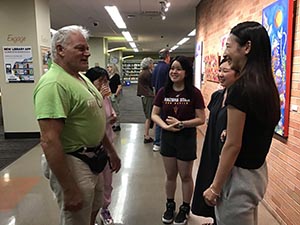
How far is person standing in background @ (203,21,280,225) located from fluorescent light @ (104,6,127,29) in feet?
21.1

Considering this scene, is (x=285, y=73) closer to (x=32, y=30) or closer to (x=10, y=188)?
(x=10, y=188)

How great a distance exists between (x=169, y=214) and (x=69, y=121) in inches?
62.5

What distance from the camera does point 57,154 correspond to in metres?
1.37

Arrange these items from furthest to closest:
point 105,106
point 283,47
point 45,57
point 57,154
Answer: point 45,57 < point 283,47 < point 105,106 < point 57,154

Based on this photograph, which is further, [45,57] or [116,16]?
[116,16]

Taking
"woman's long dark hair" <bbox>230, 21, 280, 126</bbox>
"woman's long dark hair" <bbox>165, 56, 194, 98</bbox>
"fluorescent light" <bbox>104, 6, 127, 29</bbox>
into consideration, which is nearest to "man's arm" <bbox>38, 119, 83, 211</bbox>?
"woman's long dark hair" <bbox>230, 21, 280, 126</bbox>

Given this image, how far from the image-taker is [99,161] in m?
1.62

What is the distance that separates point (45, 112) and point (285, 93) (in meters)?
2.02

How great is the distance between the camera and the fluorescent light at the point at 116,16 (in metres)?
7.21

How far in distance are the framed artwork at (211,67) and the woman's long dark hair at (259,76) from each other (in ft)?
11.7

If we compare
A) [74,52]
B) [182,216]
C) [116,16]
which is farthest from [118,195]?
[116,16]

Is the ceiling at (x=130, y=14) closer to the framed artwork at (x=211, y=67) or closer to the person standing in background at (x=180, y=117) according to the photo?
the framed artwork at (x=211, y=67)

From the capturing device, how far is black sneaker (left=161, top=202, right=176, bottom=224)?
8.52 ft

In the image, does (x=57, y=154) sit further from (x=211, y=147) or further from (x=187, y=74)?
(x=187, y=74)
